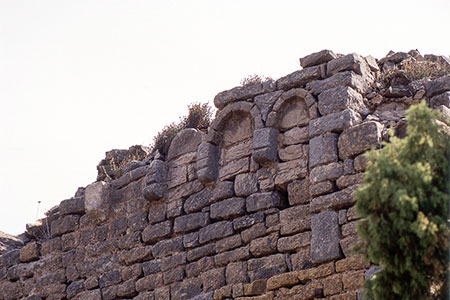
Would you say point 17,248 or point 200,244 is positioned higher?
point 17,248

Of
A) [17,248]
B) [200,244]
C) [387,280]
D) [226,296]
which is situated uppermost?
[17,248]

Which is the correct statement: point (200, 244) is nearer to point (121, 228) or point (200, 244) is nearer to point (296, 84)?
point (121, 228)

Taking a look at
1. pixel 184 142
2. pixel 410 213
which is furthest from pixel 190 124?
pixel 410 213

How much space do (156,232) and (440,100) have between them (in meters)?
3.84

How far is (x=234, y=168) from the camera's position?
1058cm

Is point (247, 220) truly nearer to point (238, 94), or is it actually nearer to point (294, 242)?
point (294, 242)

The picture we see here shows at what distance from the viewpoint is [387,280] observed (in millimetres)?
6859

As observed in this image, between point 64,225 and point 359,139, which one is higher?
point 64,225

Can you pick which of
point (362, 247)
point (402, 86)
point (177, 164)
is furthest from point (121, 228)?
point (362, 247)

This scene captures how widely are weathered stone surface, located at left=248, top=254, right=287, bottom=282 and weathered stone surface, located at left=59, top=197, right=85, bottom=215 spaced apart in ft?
10.6

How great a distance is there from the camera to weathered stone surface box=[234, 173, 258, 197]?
10250mm

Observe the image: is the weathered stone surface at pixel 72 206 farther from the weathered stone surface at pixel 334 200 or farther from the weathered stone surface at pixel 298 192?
the weathered stone surface at pixel 334 200

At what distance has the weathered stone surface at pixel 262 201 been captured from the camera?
32.8ft

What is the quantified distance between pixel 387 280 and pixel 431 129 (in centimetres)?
122
